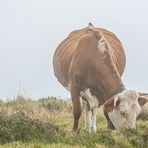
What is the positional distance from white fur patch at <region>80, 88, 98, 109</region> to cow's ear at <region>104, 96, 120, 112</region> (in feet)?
2.79

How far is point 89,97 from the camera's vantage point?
40.9 ft

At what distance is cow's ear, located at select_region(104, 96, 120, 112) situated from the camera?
11.1 meters

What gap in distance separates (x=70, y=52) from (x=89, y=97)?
2.08 meters

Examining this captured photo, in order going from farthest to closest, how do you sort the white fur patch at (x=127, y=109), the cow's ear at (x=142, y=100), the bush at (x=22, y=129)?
the cow's ear at (x=142, y=100) < the white fur patch at (x=127, y=109) < the bush at (x=22, y=129)

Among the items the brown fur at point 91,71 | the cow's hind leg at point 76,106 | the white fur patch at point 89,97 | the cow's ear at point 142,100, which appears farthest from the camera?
the cow's hind leg at point 76,106

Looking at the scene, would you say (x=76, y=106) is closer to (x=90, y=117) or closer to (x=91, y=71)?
(x=91, y=71)

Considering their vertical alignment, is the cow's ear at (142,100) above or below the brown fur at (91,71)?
below

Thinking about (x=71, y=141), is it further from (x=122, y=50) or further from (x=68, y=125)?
(x=122, y=50)

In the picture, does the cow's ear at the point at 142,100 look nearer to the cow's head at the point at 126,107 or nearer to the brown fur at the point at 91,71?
the cow's head at the point at 126,107

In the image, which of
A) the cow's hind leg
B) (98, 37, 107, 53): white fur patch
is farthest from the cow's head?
(98, 37, 107, 53): white fur patch

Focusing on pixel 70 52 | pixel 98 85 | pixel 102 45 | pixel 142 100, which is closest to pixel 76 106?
pixel 98 85

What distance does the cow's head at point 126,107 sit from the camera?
36.1ft

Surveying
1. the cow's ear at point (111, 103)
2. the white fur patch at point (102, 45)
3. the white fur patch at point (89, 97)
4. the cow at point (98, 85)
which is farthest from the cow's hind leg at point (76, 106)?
the cow's ear at point (111, 103)

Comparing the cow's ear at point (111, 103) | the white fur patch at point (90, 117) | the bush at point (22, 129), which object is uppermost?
the cow's ear at point (111, 103)
